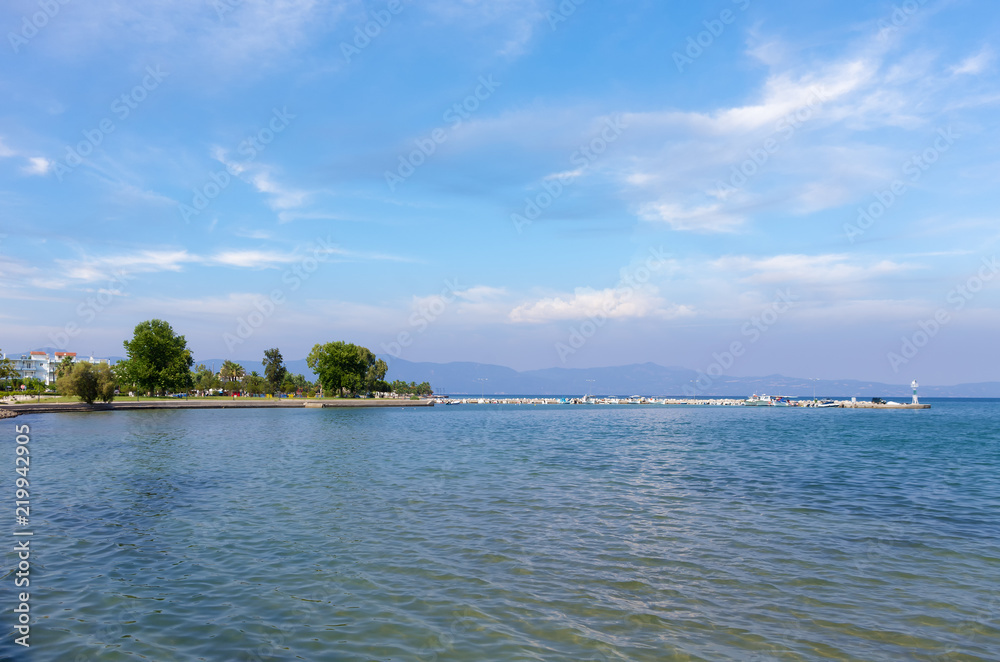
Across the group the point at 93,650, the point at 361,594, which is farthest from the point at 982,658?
the point at 93,650

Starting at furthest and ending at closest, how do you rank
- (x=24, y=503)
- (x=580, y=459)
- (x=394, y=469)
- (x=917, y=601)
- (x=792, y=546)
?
(x=580, y=459) → (x=394, y=469) → (x=24, y=503) → (x=792, y=546) → (x=917, y=601)

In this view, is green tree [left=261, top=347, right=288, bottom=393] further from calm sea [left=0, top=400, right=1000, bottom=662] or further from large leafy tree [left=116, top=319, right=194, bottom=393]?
calm sea [left=0, top=400, right=1000, bottom=662]

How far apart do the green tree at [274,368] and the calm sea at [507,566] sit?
16738 centimetres

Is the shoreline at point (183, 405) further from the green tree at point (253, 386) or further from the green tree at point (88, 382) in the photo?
the green tree at point (253, 386)

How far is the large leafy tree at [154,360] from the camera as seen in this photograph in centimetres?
12262

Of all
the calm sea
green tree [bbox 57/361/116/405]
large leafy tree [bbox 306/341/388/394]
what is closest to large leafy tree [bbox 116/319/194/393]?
green tree [bbox 57/361/116/405]

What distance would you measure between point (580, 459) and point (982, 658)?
2737 cm

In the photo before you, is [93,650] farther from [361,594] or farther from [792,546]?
[792,546]

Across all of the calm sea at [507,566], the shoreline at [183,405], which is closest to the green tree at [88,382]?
the shoreline at [183,405]

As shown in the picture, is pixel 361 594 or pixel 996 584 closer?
pixel 361 594

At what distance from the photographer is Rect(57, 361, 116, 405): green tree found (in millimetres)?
100000

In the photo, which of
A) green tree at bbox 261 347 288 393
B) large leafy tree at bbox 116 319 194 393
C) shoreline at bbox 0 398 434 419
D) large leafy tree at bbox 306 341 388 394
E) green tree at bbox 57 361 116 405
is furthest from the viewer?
green tree at bbox 261 347 288 393

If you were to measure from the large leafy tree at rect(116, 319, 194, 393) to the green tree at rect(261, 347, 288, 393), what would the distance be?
57.3 m

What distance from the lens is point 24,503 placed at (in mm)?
20078
